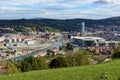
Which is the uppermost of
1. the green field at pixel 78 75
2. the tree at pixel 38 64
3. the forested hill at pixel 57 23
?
the green field at pixel 78 75

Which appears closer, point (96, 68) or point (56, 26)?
point (96, 68)

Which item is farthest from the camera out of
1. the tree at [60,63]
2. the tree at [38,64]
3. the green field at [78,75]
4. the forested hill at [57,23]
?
the forested hill at [57,23]

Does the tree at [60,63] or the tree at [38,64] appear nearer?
the tree at [60,63]

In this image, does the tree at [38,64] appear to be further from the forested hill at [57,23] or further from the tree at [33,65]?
the forested hill at [57,23]

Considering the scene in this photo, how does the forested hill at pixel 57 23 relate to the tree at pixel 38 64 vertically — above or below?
below

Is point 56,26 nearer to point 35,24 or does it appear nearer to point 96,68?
point 35,24

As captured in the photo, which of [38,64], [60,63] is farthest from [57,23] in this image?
[60,63]

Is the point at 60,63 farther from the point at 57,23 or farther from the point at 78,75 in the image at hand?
the point at 57,23

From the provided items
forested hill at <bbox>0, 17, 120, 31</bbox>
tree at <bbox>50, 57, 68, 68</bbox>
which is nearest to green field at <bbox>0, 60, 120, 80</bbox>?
tree at <bbox>50, 57, 68, 68</bbox>

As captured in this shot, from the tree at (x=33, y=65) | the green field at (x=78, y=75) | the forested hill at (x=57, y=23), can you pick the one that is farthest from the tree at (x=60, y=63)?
the forested hill at (x=57, y=23)

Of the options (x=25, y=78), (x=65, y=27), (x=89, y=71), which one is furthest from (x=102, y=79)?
(x=65, y=27)

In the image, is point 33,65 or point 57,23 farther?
point 57,23
